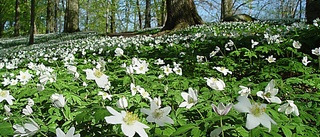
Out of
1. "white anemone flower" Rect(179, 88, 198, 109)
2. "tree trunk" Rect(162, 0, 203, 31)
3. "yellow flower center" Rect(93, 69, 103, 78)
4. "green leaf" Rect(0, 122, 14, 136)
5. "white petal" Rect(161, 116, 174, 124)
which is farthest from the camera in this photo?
"tree trunk" Rect(162, 0, 203, 31)

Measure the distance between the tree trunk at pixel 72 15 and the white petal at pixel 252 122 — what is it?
757 inches

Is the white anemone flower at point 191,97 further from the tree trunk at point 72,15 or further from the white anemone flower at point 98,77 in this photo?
the tree trunk at point 72,15

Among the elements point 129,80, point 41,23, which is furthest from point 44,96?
point 41,23

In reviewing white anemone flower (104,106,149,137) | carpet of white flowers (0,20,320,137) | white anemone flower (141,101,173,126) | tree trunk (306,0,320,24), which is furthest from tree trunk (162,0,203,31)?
white anemone flower (104,106,149,137)

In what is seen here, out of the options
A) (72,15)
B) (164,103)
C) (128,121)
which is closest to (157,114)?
(128,121)

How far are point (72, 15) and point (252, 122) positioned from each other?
19.5 metres

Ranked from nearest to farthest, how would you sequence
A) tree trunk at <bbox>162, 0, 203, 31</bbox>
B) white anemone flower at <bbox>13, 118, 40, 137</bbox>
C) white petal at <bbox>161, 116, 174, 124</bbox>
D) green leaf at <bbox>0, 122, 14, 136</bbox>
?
white anemone flower at <bbox>13, 118, 40, 137</bbox>
white petal at <bbox>161, 116, 174, 124</bbox>
green leaf at <bbox>0, 122, 14, 136</bbox>
tree trunk at <bbox>162, 0, 203, 31</bbox>

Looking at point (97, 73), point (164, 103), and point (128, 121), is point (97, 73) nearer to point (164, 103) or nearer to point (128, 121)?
point (128, 121)

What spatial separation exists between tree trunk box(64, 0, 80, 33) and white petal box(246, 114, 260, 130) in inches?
757

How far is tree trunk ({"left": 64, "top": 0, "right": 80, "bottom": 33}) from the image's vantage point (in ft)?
61.7

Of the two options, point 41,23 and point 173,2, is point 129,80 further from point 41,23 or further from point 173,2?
point 41,23

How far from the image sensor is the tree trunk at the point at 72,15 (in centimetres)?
1881

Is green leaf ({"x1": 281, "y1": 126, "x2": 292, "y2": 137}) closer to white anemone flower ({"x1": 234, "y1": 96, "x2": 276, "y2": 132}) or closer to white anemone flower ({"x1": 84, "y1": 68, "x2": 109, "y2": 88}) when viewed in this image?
white anemone flower ({"x1": 234, "y1": 96, "x2": 276, "y2": 132})

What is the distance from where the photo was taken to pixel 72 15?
19078 millimetres
